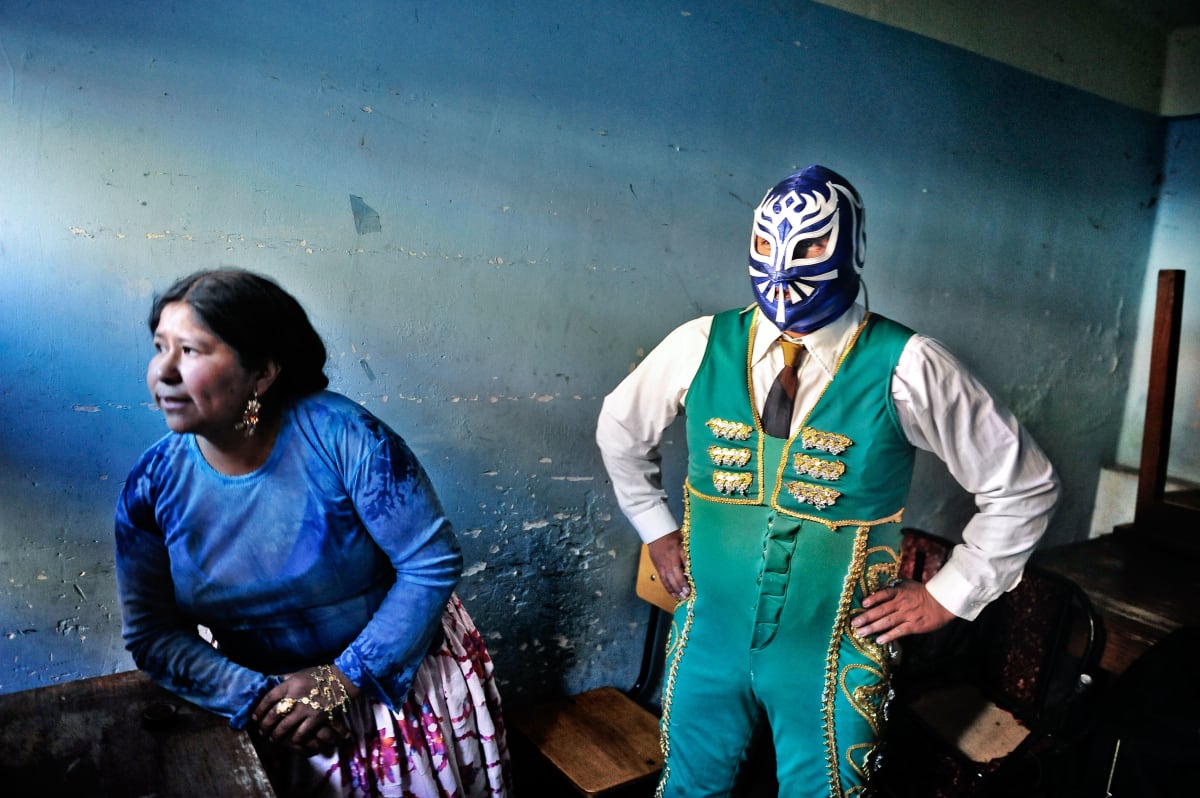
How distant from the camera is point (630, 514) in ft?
7.73

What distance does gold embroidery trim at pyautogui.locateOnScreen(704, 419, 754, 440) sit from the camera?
79.1 inches

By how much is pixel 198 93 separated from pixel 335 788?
1489mm

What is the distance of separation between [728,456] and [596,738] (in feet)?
3.74

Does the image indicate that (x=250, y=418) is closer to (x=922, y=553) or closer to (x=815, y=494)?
(x=815, y=494)

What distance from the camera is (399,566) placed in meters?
1.85

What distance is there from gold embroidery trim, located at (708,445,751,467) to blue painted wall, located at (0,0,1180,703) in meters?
0.78

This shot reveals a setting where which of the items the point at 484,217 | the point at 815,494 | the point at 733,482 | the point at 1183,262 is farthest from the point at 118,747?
the point at 1183,262

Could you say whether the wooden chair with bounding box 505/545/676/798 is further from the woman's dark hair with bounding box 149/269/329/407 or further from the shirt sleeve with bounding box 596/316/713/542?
the woman's dark hair with bounding box 149/269/329/407

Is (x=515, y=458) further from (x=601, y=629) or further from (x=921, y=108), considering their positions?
(x=921, y=108)

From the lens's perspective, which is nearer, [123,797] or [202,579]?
[123,797]

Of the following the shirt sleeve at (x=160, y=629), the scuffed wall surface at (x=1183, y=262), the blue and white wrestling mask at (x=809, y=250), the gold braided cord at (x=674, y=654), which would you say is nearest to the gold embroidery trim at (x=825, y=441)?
the blue and white wrestling mask at (x=809, y=250)

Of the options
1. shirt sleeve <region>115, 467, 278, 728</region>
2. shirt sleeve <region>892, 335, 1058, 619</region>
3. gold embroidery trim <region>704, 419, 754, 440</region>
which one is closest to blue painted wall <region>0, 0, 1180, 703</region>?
shirt sleeve <region>115, 467, 278, 728</region>

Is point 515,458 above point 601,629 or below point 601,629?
above

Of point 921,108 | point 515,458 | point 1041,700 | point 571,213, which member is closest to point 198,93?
point 571,213
